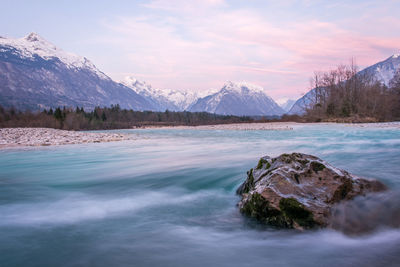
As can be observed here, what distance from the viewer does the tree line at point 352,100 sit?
54.5 meters

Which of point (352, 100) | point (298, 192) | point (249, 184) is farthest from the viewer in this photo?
point (352, 100)

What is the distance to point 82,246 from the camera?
520 centimetres

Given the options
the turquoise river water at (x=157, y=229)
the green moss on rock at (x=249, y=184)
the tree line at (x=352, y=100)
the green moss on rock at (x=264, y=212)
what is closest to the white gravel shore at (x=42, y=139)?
the turquoise river water at (x=157, y=229)

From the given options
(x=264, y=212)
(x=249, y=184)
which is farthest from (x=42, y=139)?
(x=264, y=212)

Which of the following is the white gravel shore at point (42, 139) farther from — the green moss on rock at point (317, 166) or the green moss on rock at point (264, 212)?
the green moss on rock at point (317, 166)

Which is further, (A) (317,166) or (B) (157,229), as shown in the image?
(A) (317,166)

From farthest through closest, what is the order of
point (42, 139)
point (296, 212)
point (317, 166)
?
point (42, 139) → point (317, 166) → point (296, 212)

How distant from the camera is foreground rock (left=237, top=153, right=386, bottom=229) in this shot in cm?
570

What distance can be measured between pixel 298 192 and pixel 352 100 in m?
58.0

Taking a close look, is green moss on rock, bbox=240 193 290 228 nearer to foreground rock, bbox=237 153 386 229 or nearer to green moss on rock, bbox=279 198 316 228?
foreground rock, bbox=237 153 386 229

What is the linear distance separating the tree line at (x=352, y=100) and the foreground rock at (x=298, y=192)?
4989cm

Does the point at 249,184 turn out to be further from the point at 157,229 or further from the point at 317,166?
the point at 157,229

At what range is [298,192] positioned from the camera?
19.3ft

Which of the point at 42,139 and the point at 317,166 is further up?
the point at 317,166
